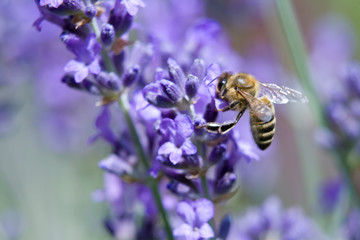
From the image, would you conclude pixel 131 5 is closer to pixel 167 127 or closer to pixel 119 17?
pixel 119 17

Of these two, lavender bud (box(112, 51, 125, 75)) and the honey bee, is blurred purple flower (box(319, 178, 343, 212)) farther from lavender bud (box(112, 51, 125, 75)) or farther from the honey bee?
lavender bud (box(112, 51, 125, 75))

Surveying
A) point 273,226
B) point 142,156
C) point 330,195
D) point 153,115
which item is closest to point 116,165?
point 142,156

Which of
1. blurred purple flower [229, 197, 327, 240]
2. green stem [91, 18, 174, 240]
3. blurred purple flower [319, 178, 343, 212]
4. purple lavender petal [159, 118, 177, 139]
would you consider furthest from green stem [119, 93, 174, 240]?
blurred purple flower [319, 178, 343, 212]

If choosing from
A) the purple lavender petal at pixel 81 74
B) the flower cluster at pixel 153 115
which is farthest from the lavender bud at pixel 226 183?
the purple lavender petal at pixel 81 74

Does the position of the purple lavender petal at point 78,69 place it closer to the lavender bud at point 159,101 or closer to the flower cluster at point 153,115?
the flower cluster at point 153,115

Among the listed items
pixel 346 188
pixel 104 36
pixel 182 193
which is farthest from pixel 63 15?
pixel 346 188

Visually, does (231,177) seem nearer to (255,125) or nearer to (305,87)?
(255,125)
